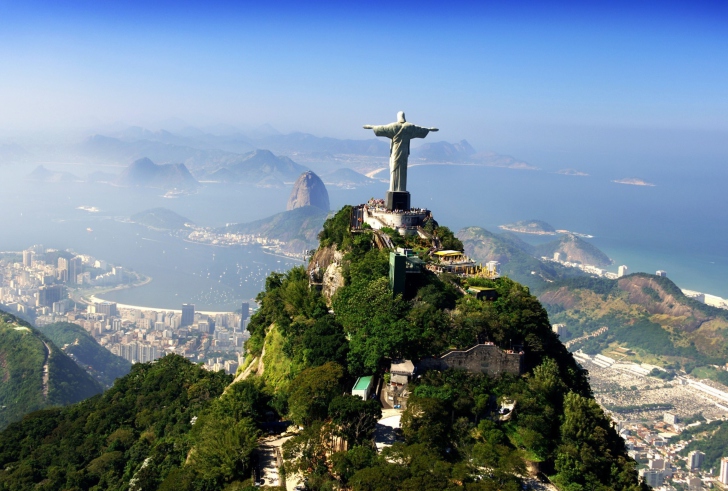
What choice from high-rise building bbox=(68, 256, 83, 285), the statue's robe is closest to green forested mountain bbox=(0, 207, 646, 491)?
the statue's robe

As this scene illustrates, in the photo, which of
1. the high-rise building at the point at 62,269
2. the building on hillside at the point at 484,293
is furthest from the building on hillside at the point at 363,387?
the high-rise building at the point at 62,269

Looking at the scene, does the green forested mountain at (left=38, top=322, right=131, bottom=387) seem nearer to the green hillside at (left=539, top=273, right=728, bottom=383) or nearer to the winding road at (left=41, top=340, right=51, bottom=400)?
the winding road at (left=41, top=340, right=51, bottom=400)

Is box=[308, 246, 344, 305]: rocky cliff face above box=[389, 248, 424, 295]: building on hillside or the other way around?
the other way around

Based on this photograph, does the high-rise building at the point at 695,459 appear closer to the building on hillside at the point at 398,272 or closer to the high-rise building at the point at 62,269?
the building on hillside at the point at 398,272

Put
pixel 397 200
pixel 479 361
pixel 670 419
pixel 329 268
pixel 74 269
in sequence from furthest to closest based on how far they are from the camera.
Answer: pixel 74 269
pixel 670 419
pixel 397 200
pixel 329 268
pixel 479 361

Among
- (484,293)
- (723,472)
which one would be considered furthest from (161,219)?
(484,293)

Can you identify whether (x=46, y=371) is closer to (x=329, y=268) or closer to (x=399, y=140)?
(x=329, y=268)

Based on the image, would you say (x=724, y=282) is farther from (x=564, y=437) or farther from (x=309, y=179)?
(x=564, y=437)

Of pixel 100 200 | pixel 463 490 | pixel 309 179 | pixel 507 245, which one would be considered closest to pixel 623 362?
pixel 507 245
